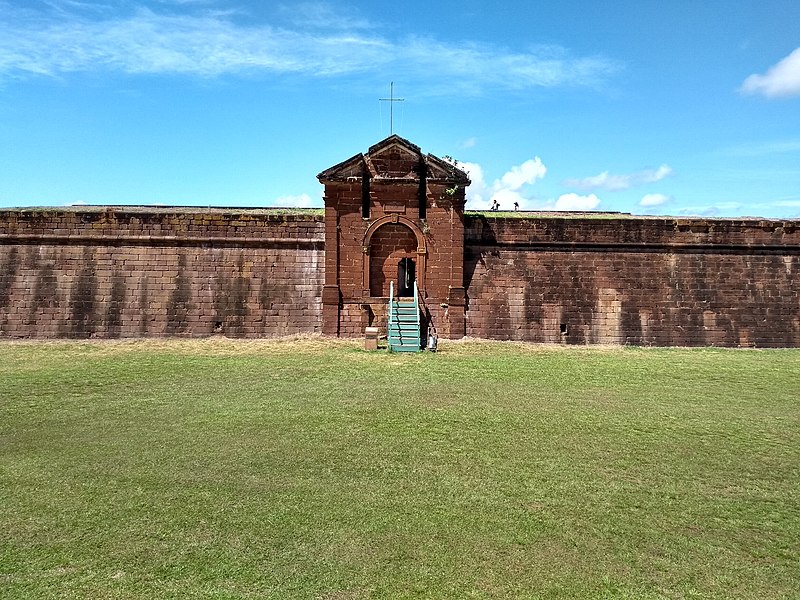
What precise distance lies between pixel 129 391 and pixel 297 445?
3546mm

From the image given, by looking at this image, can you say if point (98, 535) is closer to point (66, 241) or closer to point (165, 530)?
point (165, 530)

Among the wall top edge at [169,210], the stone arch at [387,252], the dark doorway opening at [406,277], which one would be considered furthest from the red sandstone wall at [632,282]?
the wall top edge at [169,210]

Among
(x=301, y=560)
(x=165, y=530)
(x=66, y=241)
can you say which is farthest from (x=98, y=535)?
(x=66, y=241)

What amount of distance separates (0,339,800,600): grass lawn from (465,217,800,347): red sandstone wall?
14.7 feet

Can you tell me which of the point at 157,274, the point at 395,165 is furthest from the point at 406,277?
the point at 157,274

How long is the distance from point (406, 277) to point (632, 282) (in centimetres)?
509

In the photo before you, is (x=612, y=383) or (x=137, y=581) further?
(x=612, y=383)

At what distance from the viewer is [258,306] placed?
13312 millimetres

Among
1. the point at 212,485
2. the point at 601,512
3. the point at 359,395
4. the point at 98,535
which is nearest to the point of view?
the point at 98,535

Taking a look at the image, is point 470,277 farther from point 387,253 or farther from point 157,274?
point 157,274

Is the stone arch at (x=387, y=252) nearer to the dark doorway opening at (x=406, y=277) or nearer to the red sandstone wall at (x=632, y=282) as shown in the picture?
the dark doorway opening at (x=406, y=277)

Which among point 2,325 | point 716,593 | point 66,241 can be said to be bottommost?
point 716,593

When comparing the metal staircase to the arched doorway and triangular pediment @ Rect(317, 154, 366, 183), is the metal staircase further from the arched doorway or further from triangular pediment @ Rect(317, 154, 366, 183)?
triangular pediment @ Rect(317, 154, 366, 183)

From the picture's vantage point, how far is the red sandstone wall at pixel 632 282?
44.6 ft
